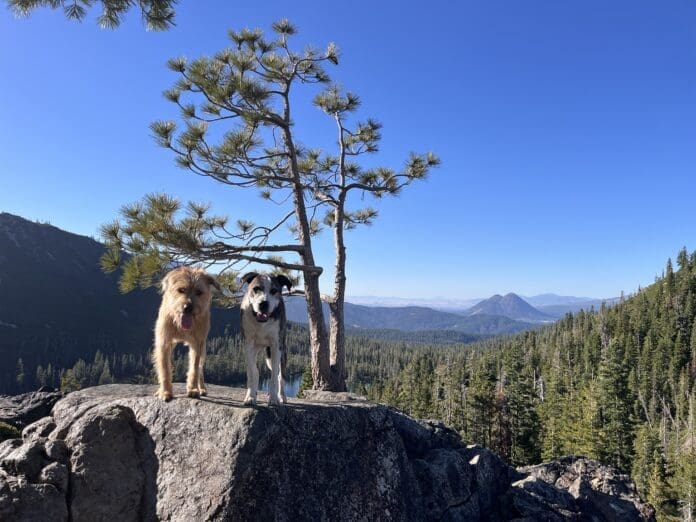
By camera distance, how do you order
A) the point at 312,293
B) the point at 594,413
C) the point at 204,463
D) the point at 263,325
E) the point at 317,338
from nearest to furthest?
the point at 204,463 → the point at 263,325 → the point at 312,293 → the point at 317,338 → the point at 594,413

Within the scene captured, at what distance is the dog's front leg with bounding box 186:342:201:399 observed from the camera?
21.3 ft

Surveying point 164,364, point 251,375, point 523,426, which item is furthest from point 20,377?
point 251,375

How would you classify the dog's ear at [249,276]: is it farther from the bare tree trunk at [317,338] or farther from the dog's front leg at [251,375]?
the bare tree trunk at [317,338]

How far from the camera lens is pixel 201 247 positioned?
9.04 metres

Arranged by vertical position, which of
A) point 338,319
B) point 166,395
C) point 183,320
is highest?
point 183,320

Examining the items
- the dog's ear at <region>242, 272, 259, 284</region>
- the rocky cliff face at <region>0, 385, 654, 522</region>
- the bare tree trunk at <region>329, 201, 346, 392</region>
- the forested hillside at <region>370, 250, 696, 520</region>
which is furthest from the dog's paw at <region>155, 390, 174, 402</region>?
the forested hillside at <region>370, 250, 696, 520</region>

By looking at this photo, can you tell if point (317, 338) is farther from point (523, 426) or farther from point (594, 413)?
point (594, 413)

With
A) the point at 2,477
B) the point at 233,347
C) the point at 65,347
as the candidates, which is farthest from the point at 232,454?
the point at 65,347

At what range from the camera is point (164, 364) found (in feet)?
21.0

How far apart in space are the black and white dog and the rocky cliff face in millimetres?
383

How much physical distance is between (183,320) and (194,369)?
1.19 metres

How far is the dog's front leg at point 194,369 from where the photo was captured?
6.50 m

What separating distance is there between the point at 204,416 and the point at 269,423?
3.00 feet

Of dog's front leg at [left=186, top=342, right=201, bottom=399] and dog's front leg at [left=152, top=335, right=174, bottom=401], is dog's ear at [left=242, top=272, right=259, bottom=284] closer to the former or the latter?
dog's front leg at [left=186, top=342, right=201, bottom=399]
